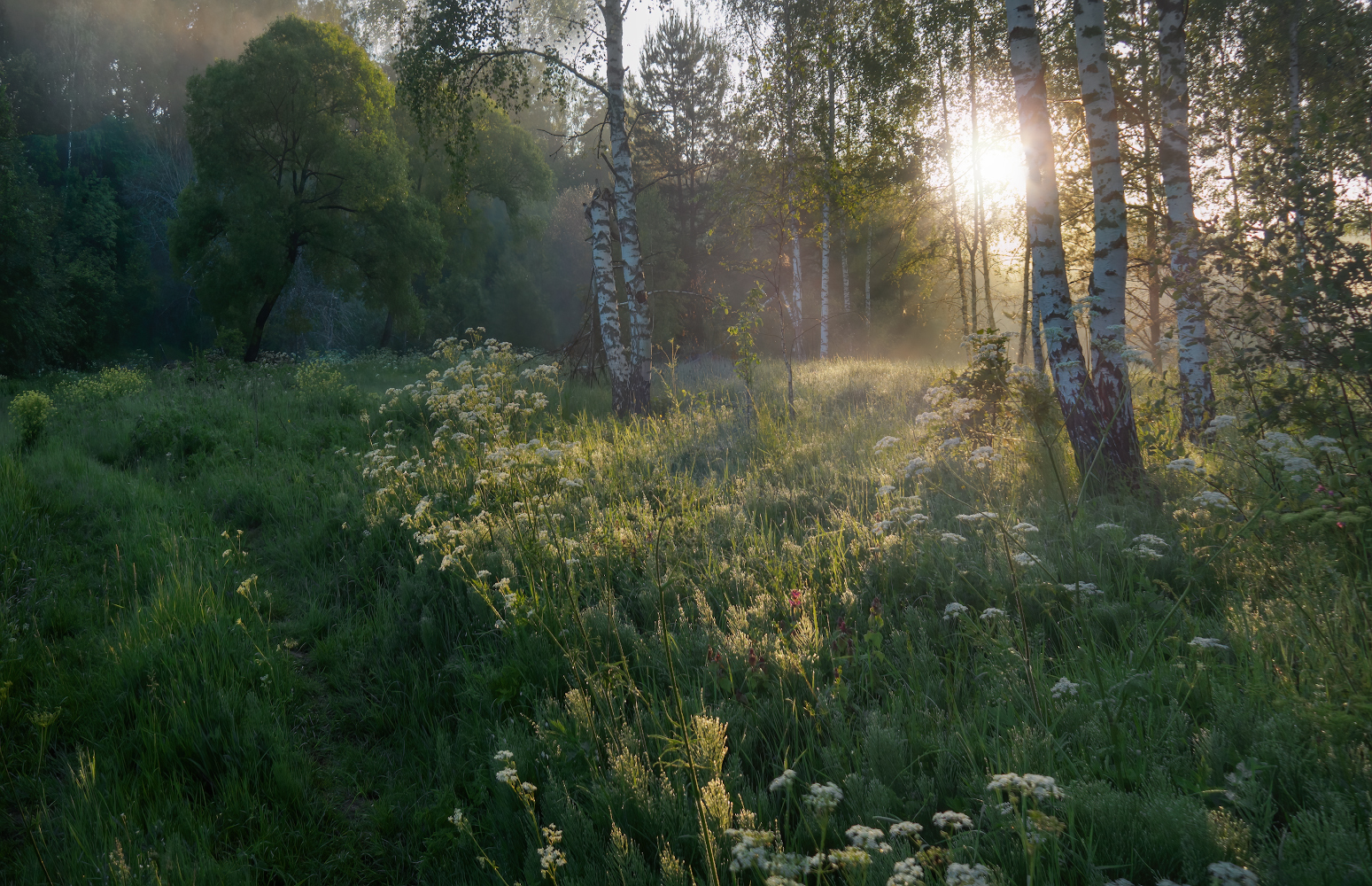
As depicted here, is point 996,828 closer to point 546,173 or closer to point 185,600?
point 185,600

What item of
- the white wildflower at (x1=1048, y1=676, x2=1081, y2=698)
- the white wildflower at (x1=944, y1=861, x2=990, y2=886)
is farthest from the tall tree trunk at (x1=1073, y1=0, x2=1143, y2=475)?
the white wildflower at (x1=944, y1=861, x2=990, y2=886)

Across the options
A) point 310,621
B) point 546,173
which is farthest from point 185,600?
point 546,173

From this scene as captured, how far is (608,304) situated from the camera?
10172mm

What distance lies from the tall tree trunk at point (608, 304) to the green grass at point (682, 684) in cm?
414

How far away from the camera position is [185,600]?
4.13 meters

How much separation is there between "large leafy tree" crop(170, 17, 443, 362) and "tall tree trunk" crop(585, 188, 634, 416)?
1206 cm

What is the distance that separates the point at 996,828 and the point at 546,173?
29010mm

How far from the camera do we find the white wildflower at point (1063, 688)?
2283 millimetres

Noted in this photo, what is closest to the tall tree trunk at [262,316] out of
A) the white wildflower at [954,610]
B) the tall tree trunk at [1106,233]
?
the tall tree trunk at [1106,233]

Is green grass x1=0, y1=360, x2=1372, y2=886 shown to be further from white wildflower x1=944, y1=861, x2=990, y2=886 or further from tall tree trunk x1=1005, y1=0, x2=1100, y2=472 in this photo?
tall tree trunk x1=1005, y1=0, x2=1100, y2=472

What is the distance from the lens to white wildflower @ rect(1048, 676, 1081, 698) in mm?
2283

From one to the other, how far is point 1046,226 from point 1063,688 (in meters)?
4.28

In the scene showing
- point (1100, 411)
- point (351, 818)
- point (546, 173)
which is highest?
point (546, 173)

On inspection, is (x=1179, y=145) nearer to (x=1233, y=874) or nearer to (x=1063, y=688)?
(x=1063, y=688)
